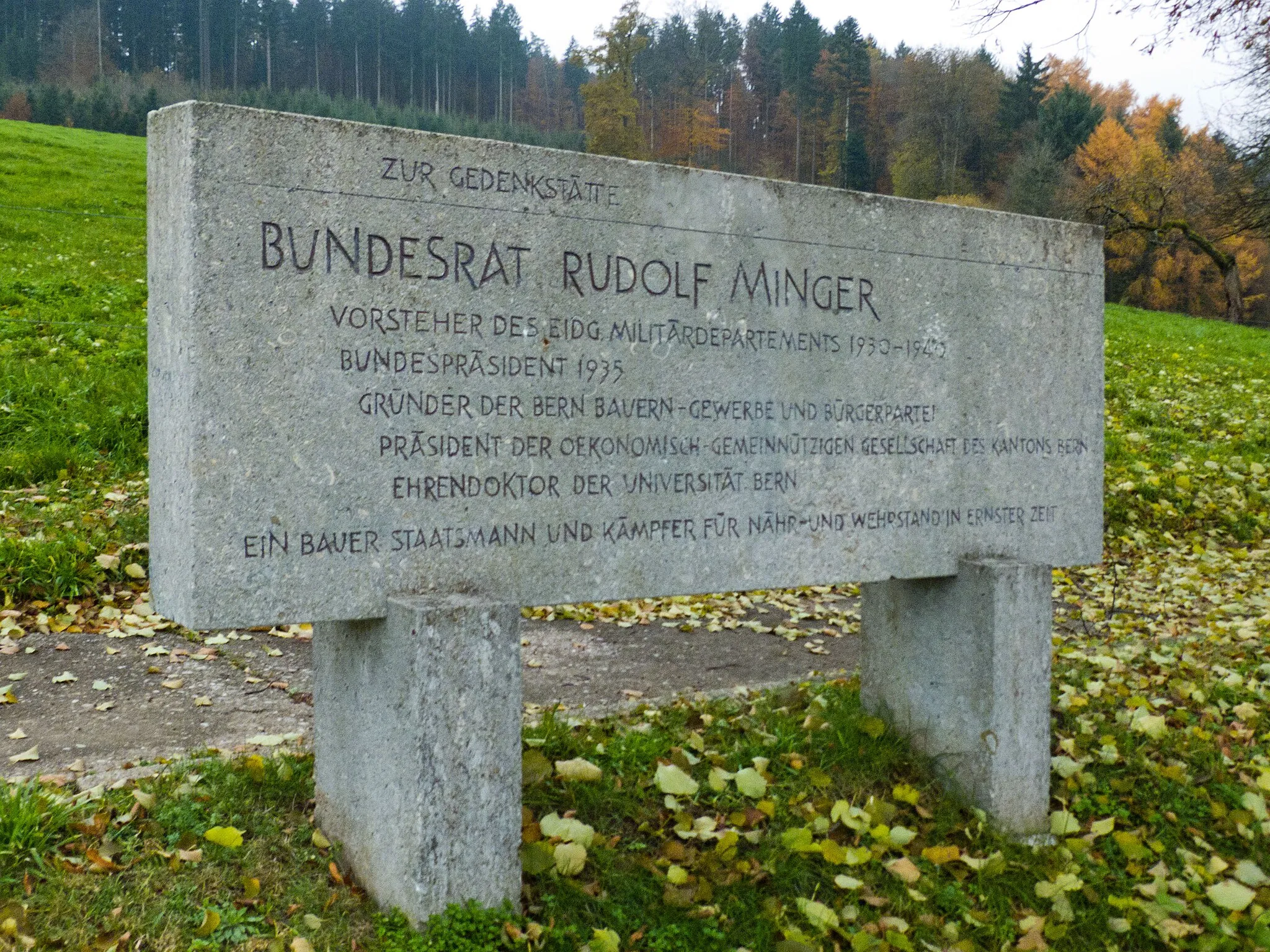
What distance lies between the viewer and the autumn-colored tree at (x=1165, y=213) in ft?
48.3

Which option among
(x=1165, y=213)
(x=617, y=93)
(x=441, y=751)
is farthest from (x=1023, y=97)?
(x=441, y=751)

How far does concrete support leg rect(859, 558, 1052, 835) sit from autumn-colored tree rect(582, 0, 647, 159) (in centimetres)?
2762

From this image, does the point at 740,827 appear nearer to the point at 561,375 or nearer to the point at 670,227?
the point at 561,375

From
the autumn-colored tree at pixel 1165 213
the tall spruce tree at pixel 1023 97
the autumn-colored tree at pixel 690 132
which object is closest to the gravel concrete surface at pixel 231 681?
the autumn-colored tree at pixel 1165 213

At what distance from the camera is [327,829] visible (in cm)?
291

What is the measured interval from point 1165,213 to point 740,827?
1838 centimetres

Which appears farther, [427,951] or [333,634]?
[333,634]

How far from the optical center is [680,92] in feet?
124

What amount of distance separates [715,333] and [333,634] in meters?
1.36

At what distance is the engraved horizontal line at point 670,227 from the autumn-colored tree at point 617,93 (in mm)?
27225

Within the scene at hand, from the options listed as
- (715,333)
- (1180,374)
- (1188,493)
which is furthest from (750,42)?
(715,333)

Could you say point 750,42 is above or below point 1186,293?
above

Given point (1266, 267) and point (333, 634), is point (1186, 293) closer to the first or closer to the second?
point (1266, 267)

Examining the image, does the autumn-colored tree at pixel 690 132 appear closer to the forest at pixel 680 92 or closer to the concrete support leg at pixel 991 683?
the forest at pixel 680 92
